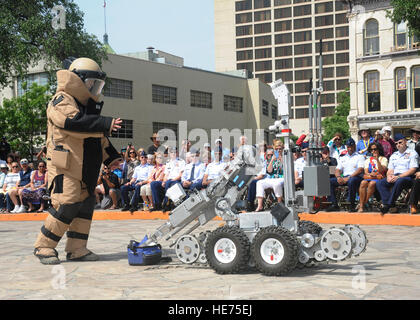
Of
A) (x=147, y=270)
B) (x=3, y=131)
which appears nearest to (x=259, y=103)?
(x=3, y=131)

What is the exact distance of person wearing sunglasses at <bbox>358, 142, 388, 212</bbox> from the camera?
10250 millimetres

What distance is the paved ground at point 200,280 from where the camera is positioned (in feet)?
14.3

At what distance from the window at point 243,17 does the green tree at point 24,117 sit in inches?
2501

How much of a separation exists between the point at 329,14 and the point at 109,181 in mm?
79945

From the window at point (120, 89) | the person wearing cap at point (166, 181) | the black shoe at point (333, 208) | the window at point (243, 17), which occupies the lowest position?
the black shoe at point (333, 208)

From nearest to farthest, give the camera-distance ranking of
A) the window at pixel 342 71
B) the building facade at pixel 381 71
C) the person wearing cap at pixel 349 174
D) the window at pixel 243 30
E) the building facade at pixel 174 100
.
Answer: the person wearing cap at pixel 349 174, the building facade at pixel 381 71, the building facade at pixel 174 100, the window at pixel 342 71, the window at pixel 243 30

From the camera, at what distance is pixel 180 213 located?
228 inches

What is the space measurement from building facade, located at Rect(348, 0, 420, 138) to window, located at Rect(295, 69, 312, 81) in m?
54.5

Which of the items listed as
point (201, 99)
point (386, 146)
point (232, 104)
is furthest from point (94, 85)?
point (232, 104)

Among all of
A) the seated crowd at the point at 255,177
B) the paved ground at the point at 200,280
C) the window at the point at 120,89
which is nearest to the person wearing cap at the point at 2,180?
the seated crowd at the point at 255,177

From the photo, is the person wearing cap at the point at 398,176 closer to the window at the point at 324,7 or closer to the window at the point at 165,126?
the window at the point at 165,126

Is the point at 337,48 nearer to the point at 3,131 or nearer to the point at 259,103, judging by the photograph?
the point at 259,103

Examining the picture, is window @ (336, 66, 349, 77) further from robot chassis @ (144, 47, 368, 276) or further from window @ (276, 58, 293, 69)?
robot chassis @ (144, 47, 368, 276)

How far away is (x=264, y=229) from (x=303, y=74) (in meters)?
85.3
